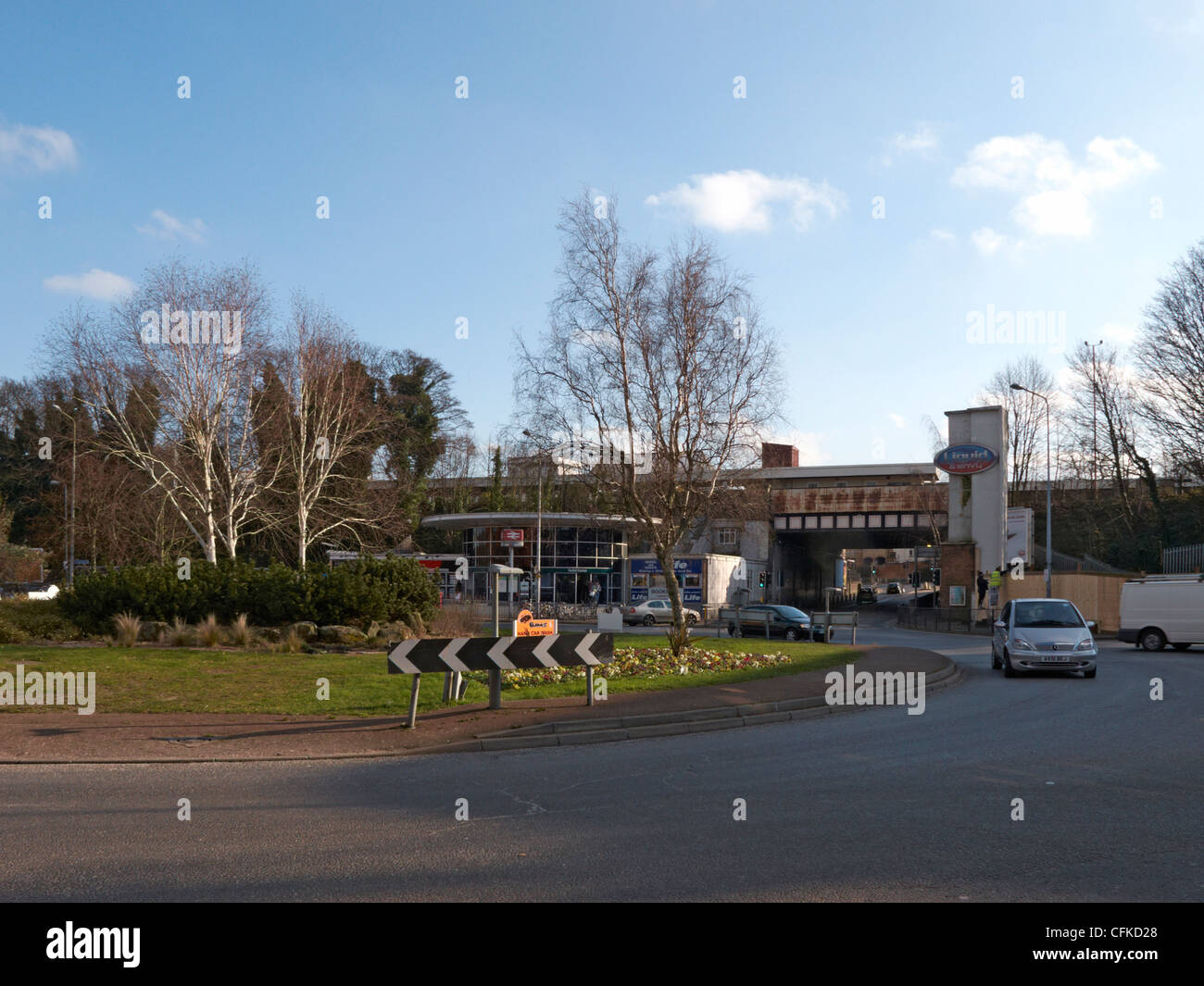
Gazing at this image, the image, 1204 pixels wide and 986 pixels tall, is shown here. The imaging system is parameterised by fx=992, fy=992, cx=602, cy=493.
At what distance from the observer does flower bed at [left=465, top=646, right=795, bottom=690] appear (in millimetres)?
17703

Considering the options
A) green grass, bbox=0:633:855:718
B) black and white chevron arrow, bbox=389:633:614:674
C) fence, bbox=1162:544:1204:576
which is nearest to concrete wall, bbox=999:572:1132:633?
fence, bbox=1162:544:1204:576

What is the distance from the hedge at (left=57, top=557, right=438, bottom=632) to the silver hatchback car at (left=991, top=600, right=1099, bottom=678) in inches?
576

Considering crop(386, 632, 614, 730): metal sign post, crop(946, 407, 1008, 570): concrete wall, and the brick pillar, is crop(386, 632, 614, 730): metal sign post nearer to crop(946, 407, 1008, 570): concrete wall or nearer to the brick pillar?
the brick pillar

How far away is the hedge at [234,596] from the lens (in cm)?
2502

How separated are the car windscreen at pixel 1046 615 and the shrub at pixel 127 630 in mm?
19218

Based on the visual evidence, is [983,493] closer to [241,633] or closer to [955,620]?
[955,620]

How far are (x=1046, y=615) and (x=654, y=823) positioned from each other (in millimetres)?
15693

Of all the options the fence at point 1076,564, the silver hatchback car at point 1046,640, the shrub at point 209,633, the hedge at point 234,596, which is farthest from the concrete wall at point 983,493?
the shrub at point 209,633

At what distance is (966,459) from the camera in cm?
4425

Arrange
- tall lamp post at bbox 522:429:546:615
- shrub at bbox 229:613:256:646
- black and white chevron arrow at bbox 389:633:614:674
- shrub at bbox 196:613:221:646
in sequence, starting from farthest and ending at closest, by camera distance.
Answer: tall lamp post at bbox 522:429:546:615 → shrub at bbox 229:613:256:646 → shrub at bbox 196:613:221:646 → black and white chevron arrow at bbox 389:633:614:674

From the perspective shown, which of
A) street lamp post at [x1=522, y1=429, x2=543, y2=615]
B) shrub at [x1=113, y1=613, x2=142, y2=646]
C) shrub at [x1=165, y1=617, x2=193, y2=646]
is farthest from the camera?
street lamp post at [x1=522, y1=429, x2=543, y2=615]

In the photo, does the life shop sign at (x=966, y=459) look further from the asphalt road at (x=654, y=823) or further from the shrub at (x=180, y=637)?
the asphalt road at (x=654, y=823)

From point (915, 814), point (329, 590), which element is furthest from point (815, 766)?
point (329, 590)

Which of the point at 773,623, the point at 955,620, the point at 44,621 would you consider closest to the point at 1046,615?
the point at 773,623
